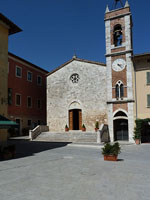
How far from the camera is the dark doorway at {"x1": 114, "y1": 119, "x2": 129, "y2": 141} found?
2158cm

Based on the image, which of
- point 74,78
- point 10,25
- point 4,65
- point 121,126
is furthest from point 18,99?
point 121,126

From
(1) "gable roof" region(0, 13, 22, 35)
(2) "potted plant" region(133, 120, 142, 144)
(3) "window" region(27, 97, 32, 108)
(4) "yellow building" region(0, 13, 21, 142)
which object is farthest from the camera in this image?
(3) "window" region(27, 97, 32, 108)

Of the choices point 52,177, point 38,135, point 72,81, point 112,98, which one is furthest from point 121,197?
point 72,81

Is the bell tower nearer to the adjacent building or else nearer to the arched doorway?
the arched doorway

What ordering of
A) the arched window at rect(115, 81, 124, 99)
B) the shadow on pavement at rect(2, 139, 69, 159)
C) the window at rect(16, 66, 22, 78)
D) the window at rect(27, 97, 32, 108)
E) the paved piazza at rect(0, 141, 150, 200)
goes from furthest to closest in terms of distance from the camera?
the window at rect(27, 97, 32, 108), the window at rect(16, 66, 22, 78), the arched window at rect(115, 81, 124, 99), the shadow on pavement at rect(2, 139, 69, 159), the paved piazza at rect(0, 141, 150, 200)

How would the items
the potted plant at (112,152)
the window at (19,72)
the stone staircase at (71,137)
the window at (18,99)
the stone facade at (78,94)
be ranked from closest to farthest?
A: the potted plant at (112,152) < the stone staircase at (71,137) < the stone facade at (78,94) < the window at (18,99) < the window at (19,72)

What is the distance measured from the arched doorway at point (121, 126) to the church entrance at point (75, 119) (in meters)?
4.68

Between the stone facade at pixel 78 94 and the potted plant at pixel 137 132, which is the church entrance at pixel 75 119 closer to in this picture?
the stone facade at pixel 78 94

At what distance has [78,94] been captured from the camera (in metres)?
24.8

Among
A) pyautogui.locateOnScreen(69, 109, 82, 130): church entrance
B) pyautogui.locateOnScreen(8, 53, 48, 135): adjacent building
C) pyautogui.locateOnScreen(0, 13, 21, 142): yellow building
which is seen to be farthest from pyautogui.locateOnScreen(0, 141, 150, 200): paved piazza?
pyautogui.locateOnScreen(8, 53, 48, 135): adjacent building

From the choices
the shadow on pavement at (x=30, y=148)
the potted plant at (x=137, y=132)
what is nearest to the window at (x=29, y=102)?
the shadow on pavement at (x=30, y=148)

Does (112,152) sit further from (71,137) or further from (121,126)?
(121,126)

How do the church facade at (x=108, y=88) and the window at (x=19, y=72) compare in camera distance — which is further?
the window at (x=19, y=72)

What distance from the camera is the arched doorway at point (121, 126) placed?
21.5 meters
